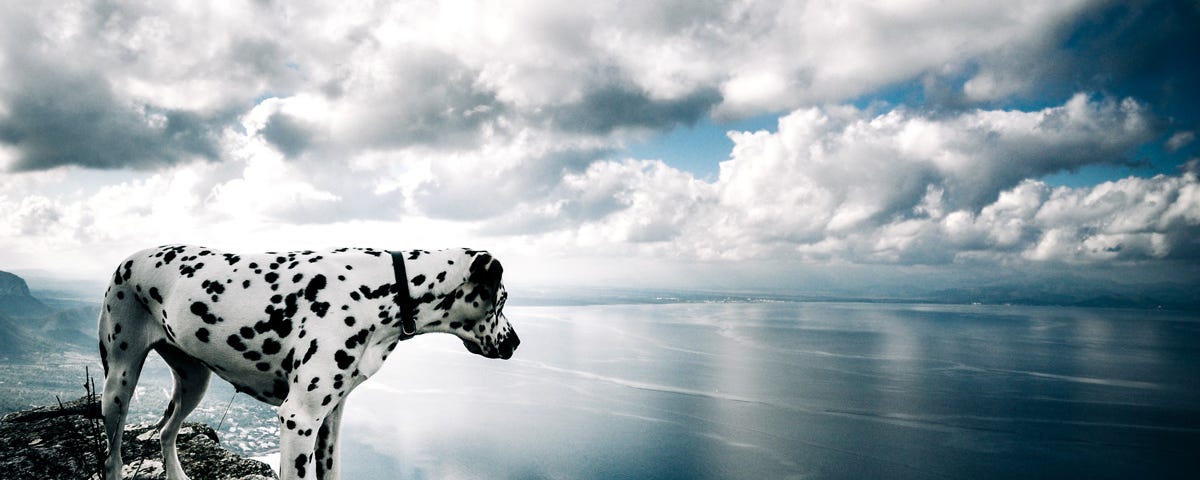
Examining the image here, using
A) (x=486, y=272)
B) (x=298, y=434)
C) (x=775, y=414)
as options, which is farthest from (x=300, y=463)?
(x=775, y=414)

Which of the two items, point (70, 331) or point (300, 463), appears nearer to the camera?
point (300, 463)

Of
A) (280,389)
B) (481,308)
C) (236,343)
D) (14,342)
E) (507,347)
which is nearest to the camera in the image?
(236,343)

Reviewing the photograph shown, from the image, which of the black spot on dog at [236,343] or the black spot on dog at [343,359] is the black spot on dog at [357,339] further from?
the black spot on dog at [236,343]

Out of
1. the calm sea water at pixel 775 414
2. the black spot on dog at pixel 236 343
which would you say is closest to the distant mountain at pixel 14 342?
the calm sea water at pixel 775 414

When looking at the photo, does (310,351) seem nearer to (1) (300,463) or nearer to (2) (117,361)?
(1) (300,463)

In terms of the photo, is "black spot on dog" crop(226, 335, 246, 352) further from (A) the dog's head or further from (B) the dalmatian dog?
(A) the dog's head
